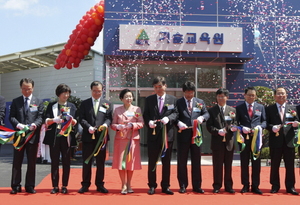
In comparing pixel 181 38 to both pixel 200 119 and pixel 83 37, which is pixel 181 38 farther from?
pixel 200 119

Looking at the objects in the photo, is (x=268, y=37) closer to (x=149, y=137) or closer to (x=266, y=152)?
(x=266, y=152)

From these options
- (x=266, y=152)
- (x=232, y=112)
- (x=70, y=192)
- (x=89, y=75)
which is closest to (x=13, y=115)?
(x=70, y=192)

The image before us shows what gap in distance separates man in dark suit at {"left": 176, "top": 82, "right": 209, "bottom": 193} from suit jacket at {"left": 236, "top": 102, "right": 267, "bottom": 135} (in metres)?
0.47

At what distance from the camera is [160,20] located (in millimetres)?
8984

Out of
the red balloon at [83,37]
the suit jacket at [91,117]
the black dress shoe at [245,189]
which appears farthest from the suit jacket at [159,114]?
the red balloon at [83,37]

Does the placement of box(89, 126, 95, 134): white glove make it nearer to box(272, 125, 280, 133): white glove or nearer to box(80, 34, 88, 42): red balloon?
box(272, 125, 280, 133): white glove

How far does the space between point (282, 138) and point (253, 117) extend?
0.49 meters

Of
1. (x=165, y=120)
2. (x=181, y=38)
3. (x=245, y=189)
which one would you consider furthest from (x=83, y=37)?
(x=245, y=189)

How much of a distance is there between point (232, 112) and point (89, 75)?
10.2 metres

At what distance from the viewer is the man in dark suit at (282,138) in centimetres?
478

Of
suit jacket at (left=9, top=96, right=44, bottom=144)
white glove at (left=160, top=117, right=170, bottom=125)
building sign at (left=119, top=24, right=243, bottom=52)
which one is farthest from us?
building sign at (left=119, top=24, right=243, bottom=52)

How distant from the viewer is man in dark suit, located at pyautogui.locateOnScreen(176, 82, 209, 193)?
4.69 metres

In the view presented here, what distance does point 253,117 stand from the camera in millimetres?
4820

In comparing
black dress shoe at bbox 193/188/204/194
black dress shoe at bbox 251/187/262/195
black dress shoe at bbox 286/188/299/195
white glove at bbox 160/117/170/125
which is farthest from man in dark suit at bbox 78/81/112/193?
black dress shoe at bbox 286/188/299/195
